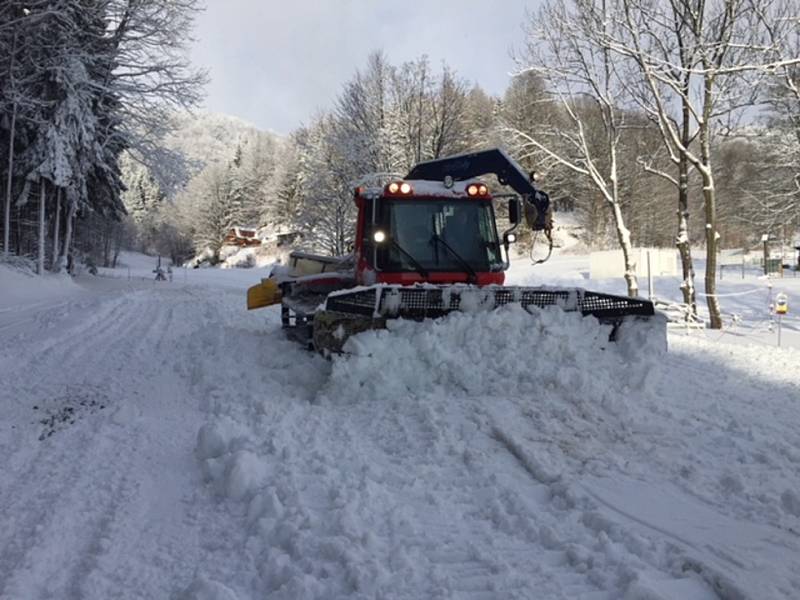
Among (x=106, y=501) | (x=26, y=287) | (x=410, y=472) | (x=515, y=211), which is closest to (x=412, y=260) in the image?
(x=515, y=211)

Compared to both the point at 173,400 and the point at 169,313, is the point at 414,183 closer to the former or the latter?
the point at 173,400

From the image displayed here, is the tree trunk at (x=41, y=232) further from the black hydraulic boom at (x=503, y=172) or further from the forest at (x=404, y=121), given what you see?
the black hydraulic boom at (x=503, y=172)

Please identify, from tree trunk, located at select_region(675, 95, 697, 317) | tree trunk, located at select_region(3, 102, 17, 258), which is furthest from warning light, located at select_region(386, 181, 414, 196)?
tree trunk, located at select_region(3, 102, 17, 258)

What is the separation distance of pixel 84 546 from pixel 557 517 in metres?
2.47

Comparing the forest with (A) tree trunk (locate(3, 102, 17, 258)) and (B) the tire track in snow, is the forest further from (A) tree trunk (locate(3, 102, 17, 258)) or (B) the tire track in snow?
(B) the tire track in snow

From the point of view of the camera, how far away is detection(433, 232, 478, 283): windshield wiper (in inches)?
286

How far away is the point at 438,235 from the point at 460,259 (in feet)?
1.34

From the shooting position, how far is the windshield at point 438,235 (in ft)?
23.7

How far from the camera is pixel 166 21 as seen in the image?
21656 millimetres

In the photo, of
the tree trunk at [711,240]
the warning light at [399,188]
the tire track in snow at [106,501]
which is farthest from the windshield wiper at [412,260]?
the tree trunk at [711,240]

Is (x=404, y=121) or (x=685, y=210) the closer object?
(x=685, y=210)

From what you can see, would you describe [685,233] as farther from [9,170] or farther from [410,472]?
[9,170]

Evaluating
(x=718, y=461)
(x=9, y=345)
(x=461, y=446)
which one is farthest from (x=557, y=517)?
(x=9, y=345)

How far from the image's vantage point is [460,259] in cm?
732
